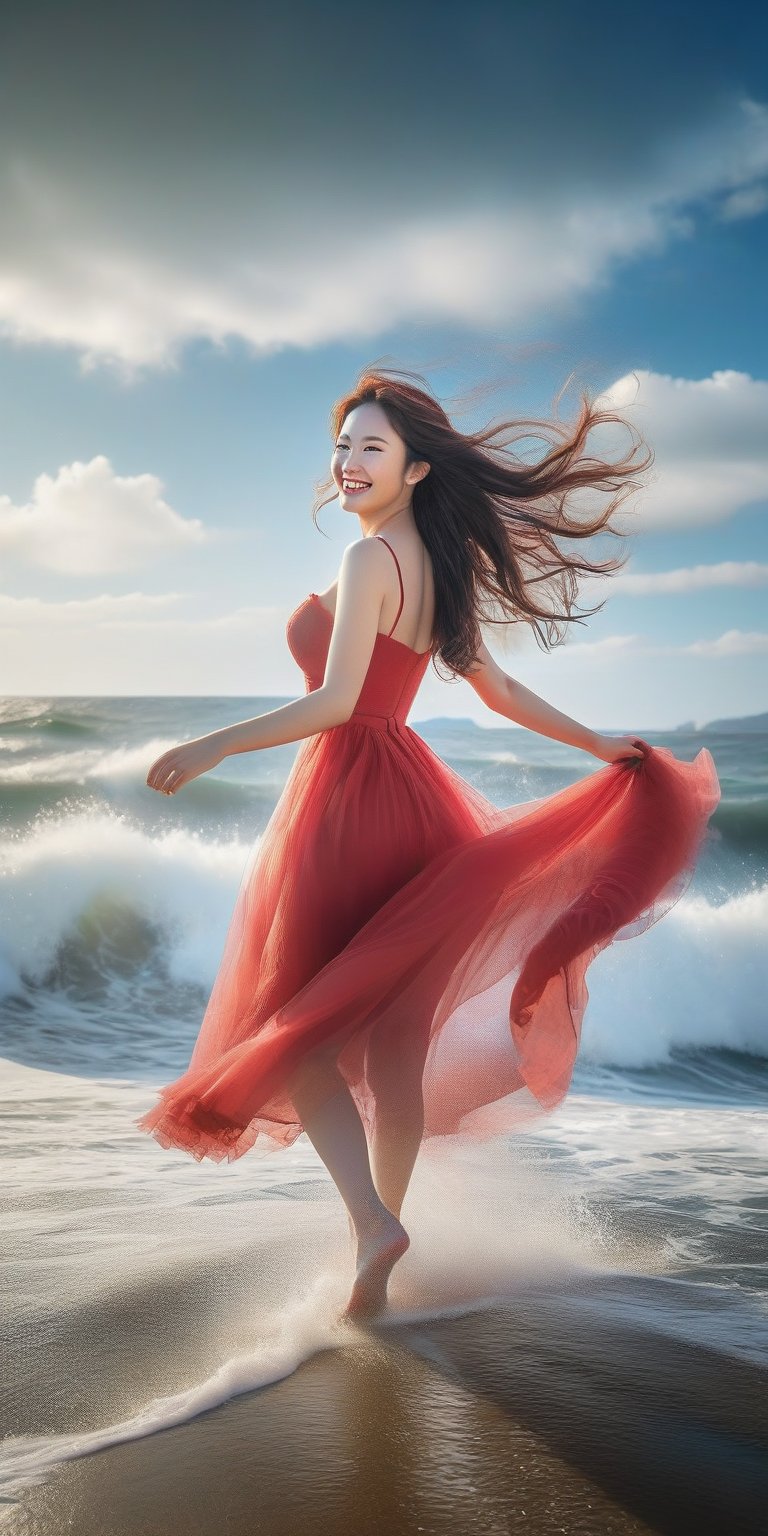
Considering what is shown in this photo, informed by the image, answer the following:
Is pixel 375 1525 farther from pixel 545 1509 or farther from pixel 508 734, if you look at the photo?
pixel 508 734

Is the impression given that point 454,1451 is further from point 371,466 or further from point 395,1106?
point 371,466

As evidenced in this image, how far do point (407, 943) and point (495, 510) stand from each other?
1266 mm

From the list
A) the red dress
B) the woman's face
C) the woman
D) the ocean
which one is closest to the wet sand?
the ocean

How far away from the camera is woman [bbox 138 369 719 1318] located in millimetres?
2717

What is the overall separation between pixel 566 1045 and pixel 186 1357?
106 centimetres

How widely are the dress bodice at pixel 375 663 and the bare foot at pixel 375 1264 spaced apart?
3.83 ft

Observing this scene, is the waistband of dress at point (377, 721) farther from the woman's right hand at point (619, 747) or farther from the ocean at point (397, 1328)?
the ocean at point (397, 1328)

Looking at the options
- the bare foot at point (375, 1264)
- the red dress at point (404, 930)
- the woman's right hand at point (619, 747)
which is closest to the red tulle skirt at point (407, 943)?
the red dress at point (404, 930)

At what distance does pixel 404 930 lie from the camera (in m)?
2.76

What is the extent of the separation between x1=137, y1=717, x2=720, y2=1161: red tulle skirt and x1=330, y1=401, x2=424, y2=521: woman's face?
590 millimetres

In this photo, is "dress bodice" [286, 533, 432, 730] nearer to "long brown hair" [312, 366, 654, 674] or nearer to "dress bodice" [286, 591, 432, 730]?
"dress bodice" [286, 591, 432, 730]

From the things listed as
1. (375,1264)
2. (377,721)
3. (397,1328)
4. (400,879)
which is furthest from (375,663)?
(397,1328)

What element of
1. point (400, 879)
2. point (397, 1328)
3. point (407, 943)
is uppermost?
point (400, 879)

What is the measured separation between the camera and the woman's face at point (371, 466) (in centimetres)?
320
